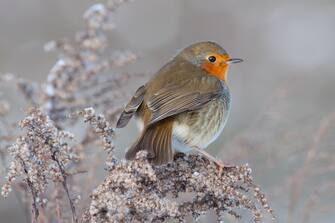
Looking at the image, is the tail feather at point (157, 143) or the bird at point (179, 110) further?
the bird at point (179, 110)

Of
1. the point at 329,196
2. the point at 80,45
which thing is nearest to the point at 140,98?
the point at 80,45

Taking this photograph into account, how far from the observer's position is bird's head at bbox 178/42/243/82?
439 centimetres

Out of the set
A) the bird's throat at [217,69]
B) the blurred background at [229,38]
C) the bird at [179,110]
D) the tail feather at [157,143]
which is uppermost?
the blurred background at [229,38]

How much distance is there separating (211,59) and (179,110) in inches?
33.1

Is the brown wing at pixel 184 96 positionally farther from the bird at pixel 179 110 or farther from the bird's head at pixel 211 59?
the bird's head at pixel 211 59

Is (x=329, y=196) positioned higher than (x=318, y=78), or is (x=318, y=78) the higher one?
(x=318, y=78)

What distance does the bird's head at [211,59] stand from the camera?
14.4 ft

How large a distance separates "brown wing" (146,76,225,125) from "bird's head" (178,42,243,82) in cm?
15

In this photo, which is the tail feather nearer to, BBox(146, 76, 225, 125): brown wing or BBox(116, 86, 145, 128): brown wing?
BBox(146, 76, 225, 125): brown wing

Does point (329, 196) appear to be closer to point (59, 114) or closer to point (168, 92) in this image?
point (168, 92)

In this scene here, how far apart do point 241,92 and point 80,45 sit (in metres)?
5.04

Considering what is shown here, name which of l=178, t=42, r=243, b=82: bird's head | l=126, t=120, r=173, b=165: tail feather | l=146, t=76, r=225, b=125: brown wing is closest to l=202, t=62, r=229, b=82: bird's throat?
l=178, t=42, r=243, b=82: bird's head

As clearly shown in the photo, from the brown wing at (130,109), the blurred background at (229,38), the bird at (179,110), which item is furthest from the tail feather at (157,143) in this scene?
the blurred background at (229,38)

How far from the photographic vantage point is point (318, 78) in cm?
880
